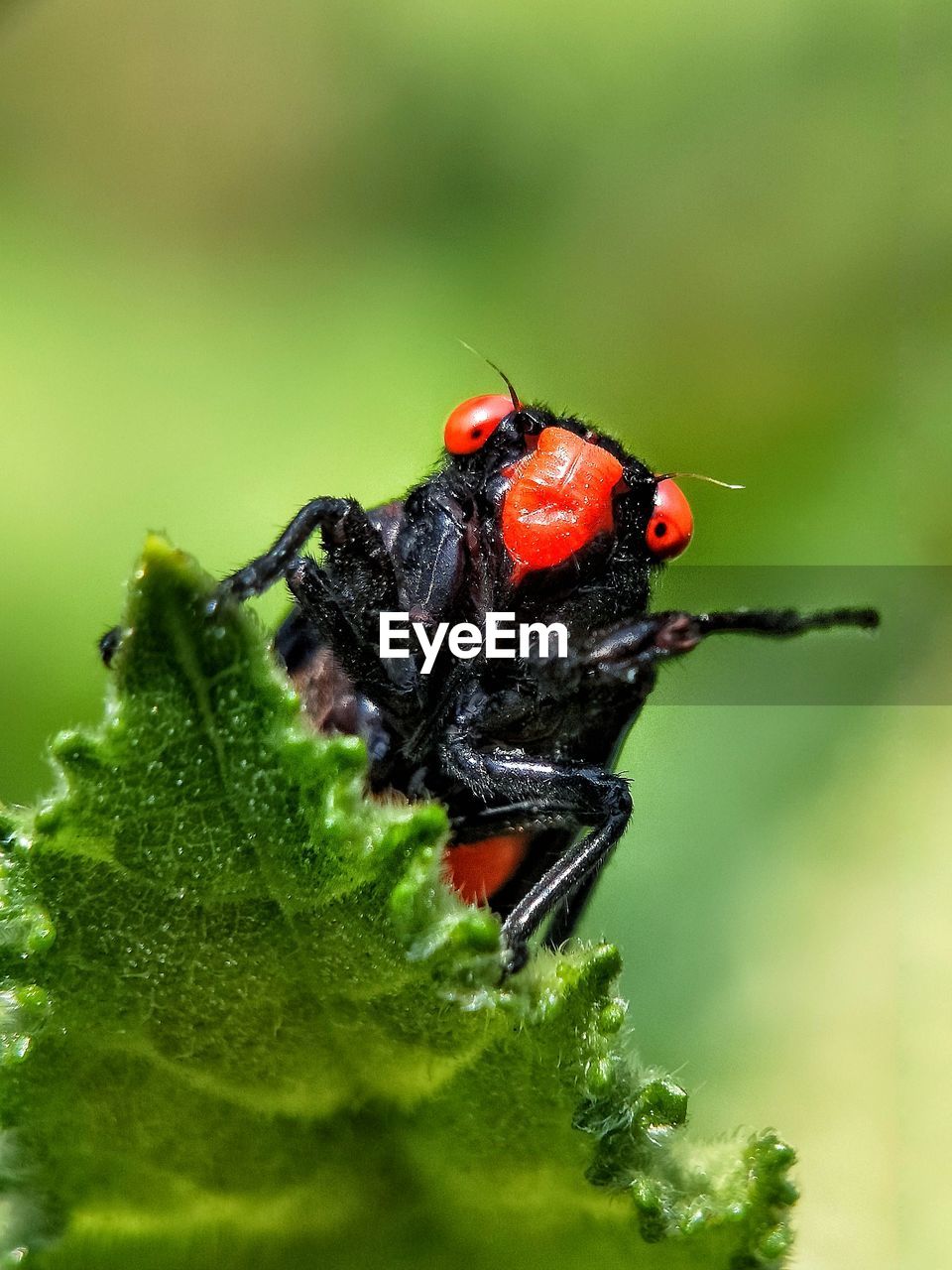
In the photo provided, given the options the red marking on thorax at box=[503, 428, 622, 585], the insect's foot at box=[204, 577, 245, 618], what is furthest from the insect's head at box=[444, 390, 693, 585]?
the insect's foot at box=[204, 577, 245, 618]

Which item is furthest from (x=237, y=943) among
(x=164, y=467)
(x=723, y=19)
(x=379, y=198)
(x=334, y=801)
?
(x=723, y=19)

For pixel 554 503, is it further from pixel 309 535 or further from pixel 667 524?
pixel 309 535

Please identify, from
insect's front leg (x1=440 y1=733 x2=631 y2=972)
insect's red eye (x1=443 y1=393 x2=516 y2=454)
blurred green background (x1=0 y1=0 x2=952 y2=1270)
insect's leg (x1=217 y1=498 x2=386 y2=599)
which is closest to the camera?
insect's leg (x1=217 y1=498 x2=386 y2=599)

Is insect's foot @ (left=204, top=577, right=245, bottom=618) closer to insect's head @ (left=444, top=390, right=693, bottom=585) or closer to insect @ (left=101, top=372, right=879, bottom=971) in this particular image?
insect @ (left=101, top=372, right=879, bottom=971)

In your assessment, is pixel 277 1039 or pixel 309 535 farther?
pixel 309 535

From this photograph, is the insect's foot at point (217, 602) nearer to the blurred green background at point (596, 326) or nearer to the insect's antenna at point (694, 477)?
the insect's antenna at point (694, 477)
